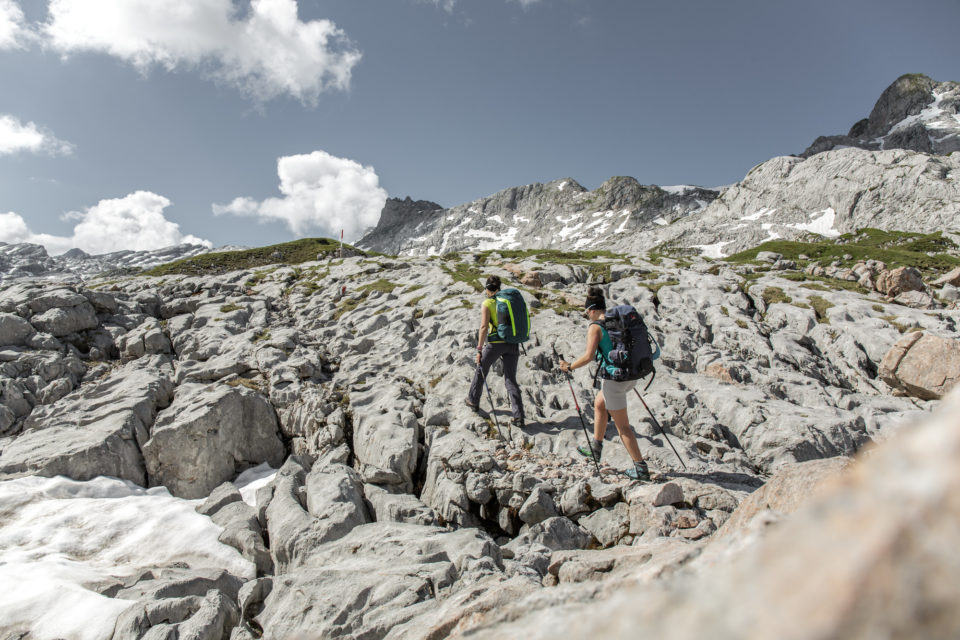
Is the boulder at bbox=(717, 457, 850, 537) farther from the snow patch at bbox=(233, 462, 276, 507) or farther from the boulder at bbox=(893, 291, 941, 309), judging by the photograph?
the boulder at bbox=(893, 291, 941, 309)

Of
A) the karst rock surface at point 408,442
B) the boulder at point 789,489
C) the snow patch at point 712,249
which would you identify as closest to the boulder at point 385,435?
the karst rock surface at point 408,442

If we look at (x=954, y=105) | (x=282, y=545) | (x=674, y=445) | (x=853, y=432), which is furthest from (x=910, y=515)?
(x=954, y=105)

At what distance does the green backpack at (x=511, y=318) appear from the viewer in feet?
42.6

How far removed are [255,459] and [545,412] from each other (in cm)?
1089

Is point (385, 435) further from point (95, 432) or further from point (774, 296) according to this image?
point (774, 296)

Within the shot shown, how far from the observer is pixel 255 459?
16.2 metres

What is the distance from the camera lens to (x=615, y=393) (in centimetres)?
962

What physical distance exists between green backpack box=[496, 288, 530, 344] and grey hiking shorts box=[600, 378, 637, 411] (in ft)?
12.6

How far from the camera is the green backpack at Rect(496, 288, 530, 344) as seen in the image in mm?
12992

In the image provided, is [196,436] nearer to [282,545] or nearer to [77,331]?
[282,545]

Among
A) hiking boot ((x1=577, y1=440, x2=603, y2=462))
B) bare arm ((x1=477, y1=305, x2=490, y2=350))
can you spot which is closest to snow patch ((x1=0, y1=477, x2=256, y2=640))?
bare arm ((x1=477, y1=305, x2=490, y2=350))

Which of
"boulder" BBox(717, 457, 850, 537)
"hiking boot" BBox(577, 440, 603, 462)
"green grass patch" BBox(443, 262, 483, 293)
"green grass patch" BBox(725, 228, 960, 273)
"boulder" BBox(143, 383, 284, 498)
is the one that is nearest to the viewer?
"boulder" BBox(717, 457, 850, 537)

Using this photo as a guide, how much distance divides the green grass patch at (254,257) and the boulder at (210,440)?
196 feet

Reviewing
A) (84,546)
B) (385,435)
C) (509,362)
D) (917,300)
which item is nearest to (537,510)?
(509,362)
